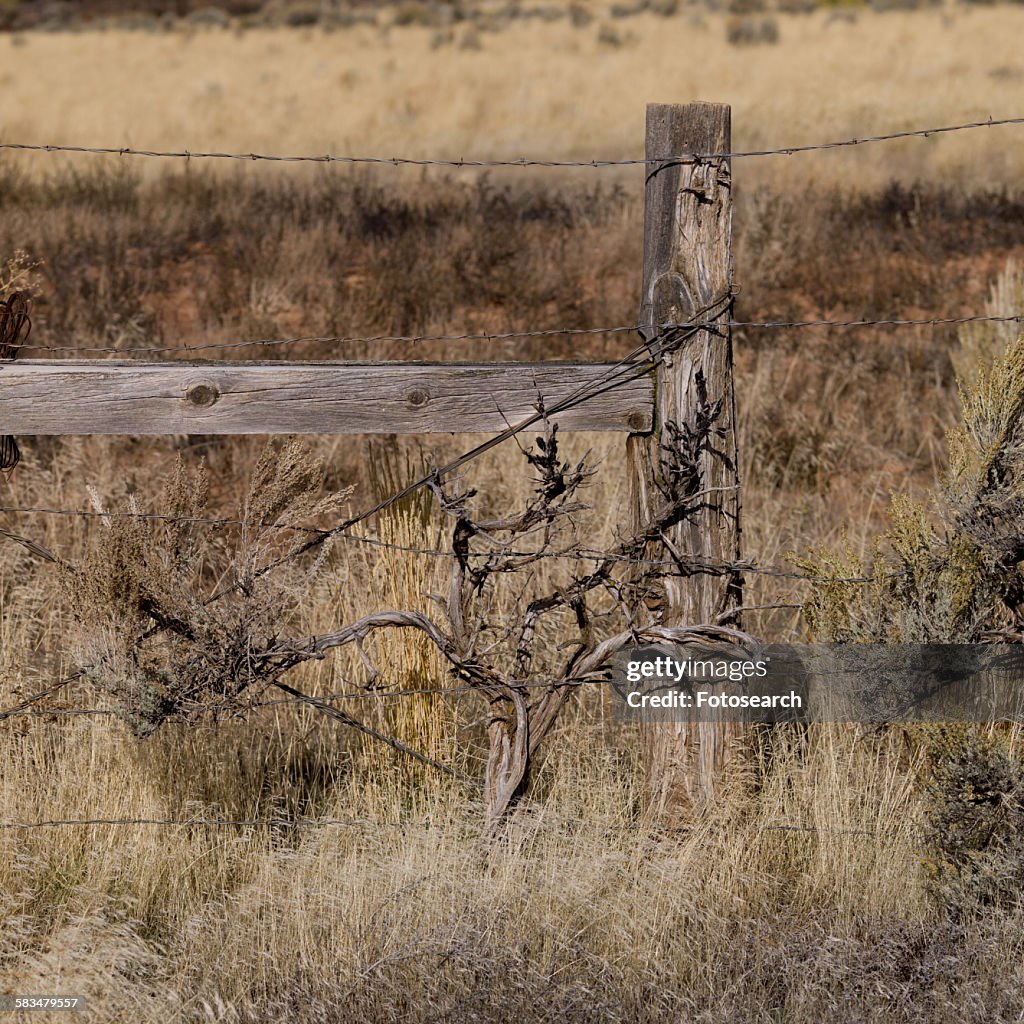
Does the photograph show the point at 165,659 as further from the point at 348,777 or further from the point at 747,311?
the point at 747,311

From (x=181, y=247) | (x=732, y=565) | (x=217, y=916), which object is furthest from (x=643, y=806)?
(x=181, y=247)

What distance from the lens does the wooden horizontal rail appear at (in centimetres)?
362

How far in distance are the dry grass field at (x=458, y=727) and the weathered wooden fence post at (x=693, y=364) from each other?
54 centimetres

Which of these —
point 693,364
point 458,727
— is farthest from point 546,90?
point 693,364

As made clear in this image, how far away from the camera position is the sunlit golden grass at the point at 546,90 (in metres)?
18.3

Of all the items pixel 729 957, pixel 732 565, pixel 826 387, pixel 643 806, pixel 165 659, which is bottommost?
pixel 729 957

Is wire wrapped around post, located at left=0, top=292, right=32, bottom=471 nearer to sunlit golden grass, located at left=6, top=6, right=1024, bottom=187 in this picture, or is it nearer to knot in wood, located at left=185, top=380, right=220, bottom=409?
knot in wood, located at left=185, top=380, right=220, bottom=409

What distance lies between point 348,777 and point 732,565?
1.44 m

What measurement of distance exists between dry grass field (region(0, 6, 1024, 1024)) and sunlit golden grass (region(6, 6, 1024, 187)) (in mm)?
3633

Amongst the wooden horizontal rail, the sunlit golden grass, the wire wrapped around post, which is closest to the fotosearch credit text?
the wooden horizontal rail

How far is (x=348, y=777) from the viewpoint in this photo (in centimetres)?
429

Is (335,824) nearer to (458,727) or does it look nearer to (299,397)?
(458,727)

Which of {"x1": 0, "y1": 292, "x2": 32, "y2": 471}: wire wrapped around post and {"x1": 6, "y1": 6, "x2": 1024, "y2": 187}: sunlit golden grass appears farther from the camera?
{"x1": 6, "y1": 6, "x2": 1024, "y2": 187}: sunlit golden grass

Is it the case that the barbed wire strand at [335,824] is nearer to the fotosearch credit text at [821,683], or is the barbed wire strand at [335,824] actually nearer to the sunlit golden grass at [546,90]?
the fotosearch credit text at [821,683]
